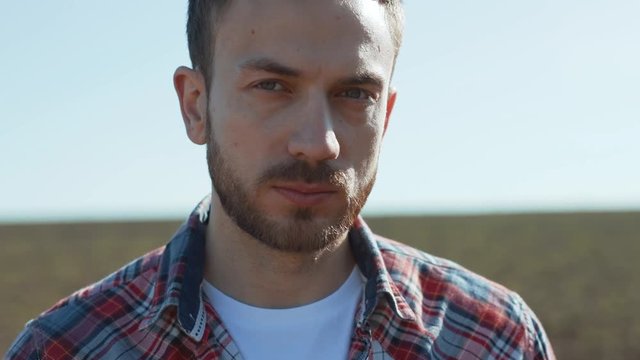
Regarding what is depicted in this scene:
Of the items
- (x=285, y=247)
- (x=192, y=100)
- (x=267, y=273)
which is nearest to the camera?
(x=285, y=247)

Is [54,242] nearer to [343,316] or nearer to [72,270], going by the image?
[72,270]

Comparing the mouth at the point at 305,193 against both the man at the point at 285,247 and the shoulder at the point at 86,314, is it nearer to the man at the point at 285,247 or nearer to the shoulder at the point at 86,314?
the man at the point at 285,247

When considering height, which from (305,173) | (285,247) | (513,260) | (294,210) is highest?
(305,173)

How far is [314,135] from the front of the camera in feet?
8.65

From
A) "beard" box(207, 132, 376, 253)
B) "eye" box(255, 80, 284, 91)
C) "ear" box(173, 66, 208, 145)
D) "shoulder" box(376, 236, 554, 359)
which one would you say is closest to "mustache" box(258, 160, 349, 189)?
"beard" box(207, 132, 376, 253)

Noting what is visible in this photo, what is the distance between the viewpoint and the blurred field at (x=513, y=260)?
49.6 feet

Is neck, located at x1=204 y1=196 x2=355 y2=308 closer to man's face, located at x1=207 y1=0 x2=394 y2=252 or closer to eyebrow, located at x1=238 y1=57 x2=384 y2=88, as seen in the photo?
man's face, located at x1=207 y1=0 x2=394 y2=252

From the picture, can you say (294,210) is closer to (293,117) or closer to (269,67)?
(293,117)

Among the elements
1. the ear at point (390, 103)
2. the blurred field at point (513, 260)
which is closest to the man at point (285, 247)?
the ear at point (390, 103)

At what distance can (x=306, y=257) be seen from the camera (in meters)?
2.88

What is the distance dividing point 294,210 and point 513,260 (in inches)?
734

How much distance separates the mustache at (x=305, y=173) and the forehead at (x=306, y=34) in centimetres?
25

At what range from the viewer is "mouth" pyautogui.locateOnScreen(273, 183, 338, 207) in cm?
267

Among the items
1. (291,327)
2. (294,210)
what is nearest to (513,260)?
(291,327)
